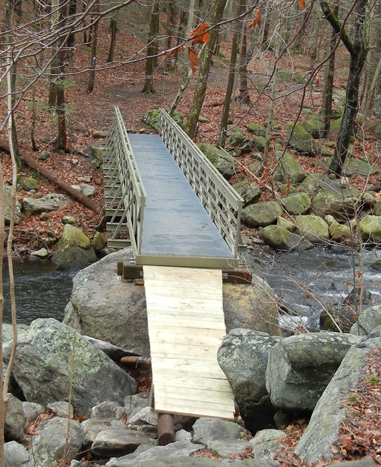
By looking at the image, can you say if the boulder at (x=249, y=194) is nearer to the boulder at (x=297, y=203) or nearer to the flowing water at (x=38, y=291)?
the boulder at (x=297, y=203)

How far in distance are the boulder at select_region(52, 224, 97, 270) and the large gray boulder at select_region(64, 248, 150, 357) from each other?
14.2ft

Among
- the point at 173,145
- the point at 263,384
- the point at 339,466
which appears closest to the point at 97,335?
the point at 263,384

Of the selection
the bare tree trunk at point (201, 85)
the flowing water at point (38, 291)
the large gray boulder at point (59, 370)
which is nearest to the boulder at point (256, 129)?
the bare tree trunk at point (201, 85)

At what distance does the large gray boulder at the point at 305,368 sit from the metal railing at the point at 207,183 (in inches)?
123

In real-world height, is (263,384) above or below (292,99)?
below

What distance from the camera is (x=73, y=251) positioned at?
12.7m

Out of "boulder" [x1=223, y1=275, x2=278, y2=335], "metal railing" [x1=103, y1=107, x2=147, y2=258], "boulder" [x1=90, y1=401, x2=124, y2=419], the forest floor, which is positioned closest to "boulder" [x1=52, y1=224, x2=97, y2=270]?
the forest floor

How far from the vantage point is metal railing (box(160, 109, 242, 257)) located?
8334mm

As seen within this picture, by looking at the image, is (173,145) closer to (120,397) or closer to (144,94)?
(120,397)

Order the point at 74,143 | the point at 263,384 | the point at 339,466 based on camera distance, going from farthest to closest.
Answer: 1. the point at 74,143
2. the point at 263,384
3. the point at 339,466

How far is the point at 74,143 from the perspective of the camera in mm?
18391

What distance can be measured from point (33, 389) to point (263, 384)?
2.79 m

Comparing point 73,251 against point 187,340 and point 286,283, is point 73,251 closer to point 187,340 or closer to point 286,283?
point 286,283

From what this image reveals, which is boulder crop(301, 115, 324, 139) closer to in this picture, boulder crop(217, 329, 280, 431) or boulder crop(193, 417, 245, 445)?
boulder crop(217, 329, 280, 431)
